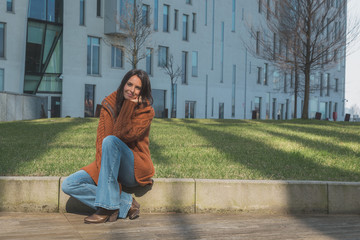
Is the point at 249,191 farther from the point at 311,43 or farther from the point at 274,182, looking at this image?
the point at 311,43

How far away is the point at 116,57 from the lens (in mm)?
33031

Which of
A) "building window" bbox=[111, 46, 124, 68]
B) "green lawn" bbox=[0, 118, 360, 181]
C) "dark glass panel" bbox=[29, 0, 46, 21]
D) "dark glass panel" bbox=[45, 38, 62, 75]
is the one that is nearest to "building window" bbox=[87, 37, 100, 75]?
"building window" bbox=[111, 46, 124, 68]

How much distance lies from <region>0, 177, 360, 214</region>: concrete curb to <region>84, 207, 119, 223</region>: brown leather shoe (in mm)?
503

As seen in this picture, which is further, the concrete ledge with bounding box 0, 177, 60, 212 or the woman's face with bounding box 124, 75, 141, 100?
the concrete ledge with bounding box 0, 177, 60, 212

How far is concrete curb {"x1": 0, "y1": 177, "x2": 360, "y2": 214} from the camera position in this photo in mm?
5008

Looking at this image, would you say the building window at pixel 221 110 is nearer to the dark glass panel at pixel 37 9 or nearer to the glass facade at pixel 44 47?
the glass facade at pixel 44 47

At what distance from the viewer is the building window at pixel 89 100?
3148cm

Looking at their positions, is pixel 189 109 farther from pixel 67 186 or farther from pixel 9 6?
pixel 67 186

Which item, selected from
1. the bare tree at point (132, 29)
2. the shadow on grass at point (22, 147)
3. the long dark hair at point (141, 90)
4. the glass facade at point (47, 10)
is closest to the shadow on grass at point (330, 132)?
the shadow on grass at point (22, 147)

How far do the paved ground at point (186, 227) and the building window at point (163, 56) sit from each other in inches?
1229

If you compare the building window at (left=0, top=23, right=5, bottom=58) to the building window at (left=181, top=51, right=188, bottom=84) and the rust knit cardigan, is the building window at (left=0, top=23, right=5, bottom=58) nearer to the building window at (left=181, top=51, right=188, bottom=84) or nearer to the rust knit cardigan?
the building window at (left=181, top=51, right=188, bottom=84)

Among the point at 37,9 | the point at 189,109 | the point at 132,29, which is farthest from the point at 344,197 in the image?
the point at 189,109

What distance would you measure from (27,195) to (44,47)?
2580cm

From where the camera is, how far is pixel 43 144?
8617 mm
